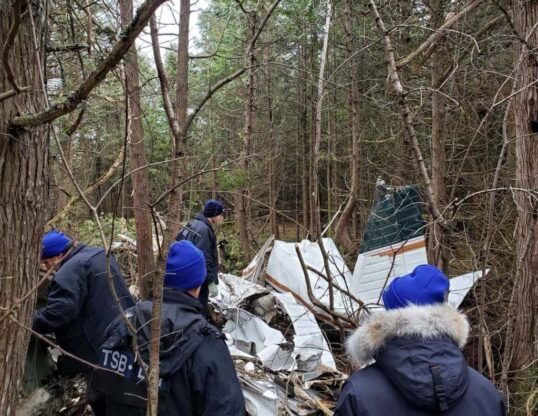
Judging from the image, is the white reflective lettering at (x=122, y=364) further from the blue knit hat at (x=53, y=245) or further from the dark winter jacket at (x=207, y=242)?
the dark winter jacket at (x=207, y=242)

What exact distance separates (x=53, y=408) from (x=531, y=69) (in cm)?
424

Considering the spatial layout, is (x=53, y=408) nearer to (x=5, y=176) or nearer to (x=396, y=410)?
(x=5, y=176)

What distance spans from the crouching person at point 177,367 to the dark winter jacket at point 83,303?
1.26 metres

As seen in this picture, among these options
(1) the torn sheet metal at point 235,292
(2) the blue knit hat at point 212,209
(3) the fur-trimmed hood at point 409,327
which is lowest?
(1) the torn sheet metal at point 235,292

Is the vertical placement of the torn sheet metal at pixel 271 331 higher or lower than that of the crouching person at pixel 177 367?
lower

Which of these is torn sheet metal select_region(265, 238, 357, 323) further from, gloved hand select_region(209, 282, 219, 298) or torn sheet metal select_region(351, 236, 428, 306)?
gloved hand select_region(209, 282, 219, 298)

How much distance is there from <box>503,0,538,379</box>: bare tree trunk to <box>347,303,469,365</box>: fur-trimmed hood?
2.29 meters

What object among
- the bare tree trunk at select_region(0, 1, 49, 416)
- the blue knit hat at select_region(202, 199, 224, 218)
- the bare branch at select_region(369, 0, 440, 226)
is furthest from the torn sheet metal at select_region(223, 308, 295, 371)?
the bare tree trunk at select_region(0, 1, 49, 416)

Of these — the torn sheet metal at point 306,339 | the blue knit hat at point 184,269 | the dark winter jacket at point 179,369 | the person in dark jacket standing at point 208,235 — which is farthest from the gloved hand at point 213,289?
the dark winter jacket at point 179,369

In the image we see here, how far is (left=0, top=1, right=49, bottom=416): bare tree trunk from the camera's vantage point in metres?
1.94

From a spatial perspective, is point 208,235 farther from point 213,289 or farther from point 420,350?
point 420,350

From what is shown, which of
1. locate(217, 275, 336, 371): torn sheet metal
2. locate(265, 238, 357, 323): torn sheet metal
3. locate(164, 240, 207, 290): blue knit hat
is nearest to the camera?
locate(164, 240, 207, 290): blue knit hat

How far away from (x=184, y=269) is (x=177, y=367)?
462 mm

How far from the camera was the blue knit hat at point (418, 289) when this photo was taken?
1677 mm
